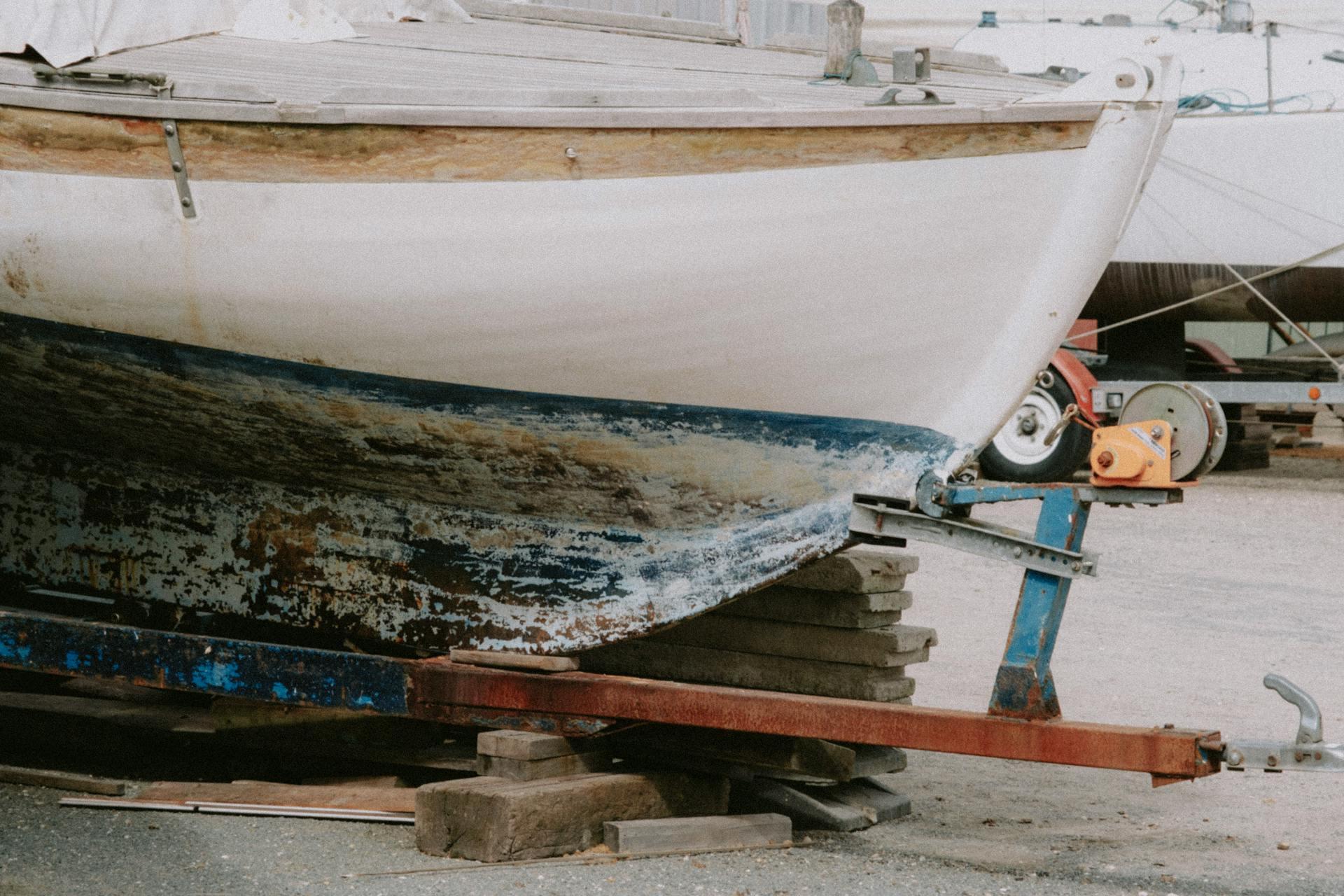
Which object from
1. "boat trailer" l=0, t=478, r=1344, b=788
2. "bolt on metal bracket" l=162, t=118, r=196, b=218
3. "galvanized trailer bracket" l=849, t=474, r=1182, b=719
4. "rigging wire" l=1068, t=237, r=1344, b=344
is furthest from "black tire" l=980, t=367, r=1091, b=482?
"bolt on metal bracket" l=162, t=118, r=196, b=218

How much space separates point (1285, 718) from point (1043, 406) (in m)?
4.66

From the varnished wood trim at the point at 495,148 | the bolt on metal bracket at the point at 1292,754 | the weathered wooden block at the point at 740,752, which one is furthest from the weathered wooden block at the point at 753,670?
the varnished wood trim at the point at 495,148

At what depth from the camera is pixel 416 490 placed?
12.9 ft

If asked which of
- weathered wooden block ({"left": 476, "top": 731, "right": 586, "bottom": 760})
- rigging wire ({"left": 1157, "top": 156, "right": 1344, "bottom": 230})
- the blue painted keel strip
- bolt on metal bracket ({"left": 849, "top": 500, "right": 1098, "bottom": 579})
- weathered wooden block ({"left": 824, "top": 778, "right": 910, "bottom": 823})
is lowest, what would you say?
weathered wooden block ({"left": 824, "top": 778, "right": 910, "bottom": 823})

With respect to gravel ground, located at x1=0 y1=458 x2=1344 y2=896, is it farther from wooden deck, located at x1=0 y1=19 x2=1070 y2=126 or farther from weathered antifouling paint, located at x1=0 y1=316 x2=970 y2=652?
wooden deck, located at x1=0 y1=19 x2=1070 y2=126

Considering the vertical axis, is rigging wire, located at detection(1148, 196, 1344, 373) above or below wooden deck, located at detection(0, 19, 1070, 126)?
above

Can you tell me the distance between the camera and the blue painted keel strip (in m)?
3.62

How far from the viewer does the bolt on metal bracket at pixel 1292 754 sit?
2.93 meters

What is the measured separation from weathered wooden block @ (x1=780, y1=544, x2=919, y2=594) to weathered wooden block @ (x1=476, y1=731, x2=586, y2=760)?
0.65 metres

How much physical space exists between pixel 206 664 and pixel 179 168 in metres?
1.16

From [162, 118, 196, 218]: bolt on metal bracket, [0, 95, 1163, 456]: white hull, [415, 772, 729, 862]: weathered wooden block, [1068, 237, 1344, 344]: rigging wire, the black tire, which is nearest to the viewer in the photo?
[415, 772, 729, 862]: weathered wooden block

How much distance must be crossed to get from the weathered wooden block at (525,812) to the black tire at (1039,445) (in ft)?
19.6

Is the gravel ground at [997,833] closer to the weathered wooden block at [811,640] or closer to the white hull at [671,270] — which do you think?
the weathered wooden block at [811,640]

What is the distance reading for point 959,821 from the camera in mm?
3777
